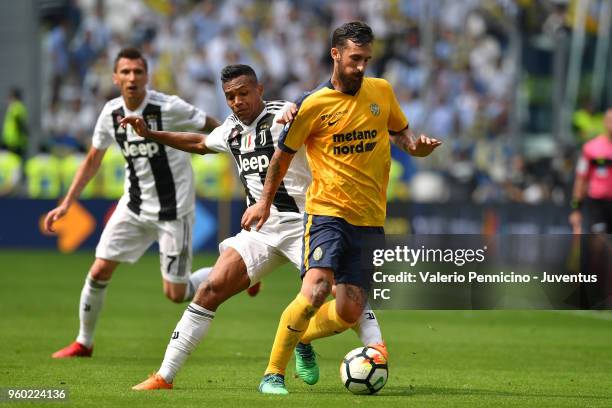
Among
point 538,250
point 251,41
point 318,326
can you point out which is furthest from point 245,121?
point 251,41

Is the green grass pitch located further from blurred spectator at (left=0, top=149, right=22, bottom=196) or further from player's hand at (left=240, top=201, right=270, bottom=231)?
blurred spectator at (left=0, top=149, right=22, bottom=196)

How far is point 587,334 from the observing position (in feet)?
42.0

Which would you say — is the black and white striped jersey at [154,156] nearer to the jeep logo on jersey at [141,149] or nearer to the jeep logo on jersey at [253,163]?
the jeep logo on jersey at [141,149]

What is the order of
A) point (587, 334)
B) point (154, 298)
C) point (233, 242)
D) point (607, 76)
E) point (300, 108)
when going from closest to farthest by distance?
1. point (300, 108)
2. point (233, 242)
3. point (587, 334)
4. point (154, 298)
5. point (607, 76)

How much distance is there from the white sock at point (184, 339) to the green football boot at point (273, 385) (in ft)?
1.69

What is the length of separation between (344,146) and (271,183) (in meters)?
0.51

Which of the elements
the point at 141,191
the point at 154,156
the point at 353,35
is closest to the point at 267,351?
the point at 141,191

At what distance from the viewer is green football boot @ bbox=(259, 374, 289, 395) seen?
7.99 m

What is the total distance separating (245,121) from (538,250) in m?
2.50

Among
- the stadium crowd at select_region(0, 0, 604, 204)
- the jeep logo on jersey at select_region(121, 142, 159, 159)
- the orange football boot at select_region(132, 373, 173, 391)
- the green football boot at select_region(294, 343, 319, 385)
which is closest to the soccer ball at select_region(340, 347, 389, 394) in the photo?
the green football boot at select_region(294, 343, 319, 385)

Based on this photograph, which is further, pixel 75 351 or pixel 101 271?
pixel 101 271

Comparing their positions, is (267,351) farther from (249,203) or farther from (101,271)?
(249,203)

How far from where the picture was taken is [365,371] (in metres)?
7.93

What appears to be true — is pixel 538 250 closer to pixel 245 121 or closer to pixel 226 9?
pixel 245 121
